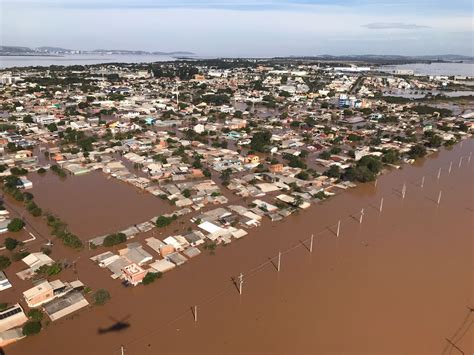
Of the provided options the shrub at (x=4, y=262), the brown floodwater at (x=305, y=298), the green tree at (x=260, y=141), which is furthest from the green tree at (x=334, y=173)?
the shrub at (x=4, y=262)

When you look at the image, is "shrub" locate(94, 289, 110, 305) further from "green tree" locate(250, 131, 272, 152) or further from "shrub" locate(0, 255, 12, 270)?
"green tree" locate(250, 131, 272, 152)

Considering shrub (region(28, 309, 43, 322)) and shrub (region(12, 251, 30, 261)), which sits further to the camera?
shrub (region(12, 251, 30, 261))

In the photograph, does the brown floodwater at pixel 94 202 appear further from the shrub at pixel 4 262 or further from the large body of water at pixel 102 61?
the large body of water at pixel 102 61

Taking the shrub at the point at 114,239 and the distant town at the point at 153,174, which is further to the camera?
the shrub at the point at 114,239

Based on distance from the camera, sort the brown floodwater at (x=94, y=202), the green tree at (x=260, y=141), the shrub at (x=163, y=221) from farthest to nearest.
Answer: the green tree at (x=260, y=141), the brown floodwater at (x=94, y=202), the shrub at (x=163, y=221)

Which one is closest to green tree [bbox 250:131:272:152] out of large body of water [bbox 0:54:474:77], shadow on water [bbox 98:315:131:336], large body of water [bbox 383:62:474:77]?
shadow on water [bbox 98:315:131:336]

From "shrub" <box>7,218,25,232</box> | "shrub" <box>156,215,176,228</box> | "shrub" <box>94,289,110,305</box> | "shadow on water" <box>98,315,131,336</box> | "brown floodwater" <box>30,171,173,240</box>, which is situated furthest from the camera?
"brown floodwater" <box>30,171,173,240</box>

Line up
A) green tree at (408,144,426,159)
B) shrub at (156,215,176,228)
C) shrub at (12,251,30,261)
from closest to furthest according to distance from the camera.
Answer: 1. shrub at (12,251,30,261)
2. shrub at (156,215,176,228)
3. green tree at (408,144,426,159)
